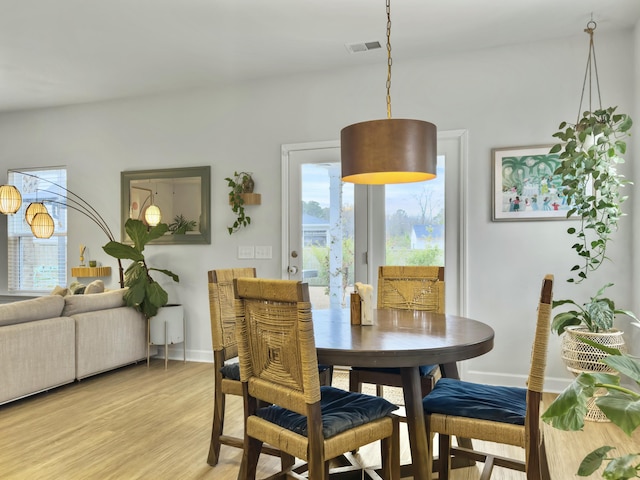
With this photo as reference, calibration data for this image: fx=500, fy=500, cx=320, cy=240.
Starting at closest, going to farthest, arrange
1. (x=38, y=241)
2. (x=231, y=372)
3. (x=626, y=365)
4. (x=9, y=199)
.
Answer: (x=626, y=365) < (x=231, y=372) < (x=9, y=199) < (x=38, y=241)

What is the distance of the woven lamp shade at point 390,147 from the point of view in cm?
228

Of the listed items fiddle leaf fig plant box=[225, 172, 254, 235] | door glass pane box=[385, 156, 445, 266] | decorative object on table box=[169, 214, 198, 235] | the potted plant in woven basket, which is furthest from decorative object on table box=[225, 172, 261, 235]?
the potted plant in woven basket

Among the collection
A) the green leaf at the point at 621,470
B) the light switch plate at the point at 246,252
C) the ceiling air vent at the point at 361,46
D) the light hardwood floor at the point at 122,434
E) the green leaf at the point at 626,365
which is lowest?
the light hardwood floor at the point at 122,434

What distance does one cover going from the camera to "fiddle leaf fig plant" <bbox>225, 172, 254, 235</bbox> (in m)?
4.75

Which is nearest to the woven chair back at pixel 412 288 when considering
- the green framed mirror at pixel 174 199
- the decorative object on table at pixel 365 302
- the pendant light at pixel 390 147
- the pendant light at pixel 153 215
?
the decorative object on table at pixel 365 302

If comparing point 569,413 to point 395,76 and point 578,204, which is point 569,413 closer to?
point 578,204

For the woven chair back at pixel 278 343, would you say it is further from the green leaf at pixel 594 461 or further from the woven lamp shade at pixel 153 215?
the woven lamp shade at pixel 153 215

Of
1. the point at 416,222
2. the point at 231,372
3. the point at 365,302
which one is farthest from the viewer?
the point at 416,222

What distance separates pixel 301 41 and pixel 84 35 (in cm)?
165

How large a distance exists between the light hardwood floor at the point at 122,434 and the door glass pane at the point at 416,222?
1633mm

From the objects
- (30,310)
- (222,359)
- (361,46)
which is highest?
(361,46)

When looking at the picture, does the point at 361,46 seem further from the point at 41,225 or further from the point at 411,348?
the point at 41,225

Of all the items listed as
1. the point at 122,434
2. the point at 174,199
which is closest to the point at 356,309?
the point at 122,434

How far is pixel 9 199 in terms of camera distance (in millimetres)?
4984
